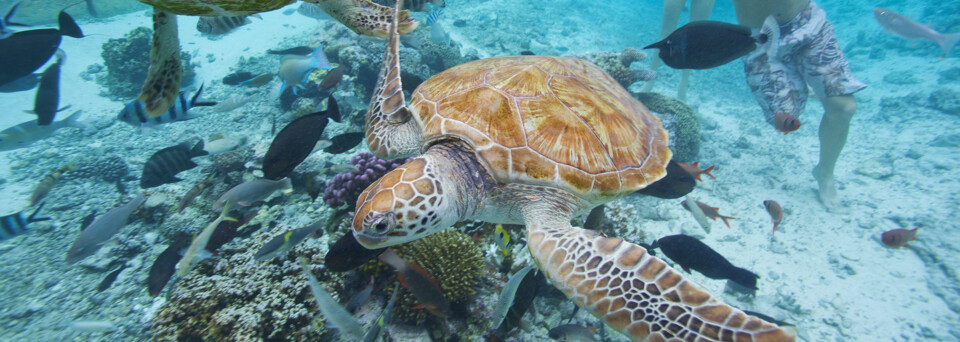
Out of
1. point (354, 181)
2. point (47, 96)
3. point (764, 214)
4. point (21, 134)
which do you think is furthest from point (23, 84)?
point (764, 214)

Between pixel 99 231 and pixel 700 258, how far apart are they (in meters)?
5.37

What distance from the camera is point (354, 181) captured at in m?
3.07

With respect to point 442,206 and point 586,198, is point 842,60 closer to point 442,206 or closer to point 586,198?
point 586,198

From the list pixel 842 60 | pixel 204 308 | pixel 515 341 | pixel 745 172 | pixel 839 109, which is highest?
pixel 842 60

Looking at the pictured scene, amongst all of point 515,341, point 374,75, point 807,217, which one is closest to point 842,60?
point 807,217

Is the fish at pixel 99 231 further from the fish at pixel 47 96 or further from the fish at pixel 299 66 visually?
the fish at pixel 47 96

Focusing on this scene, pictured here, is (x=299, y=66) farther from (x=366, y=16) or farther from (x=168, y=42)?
(x=168, y=42)

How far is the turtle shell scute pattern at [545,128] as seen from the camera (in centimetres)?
227

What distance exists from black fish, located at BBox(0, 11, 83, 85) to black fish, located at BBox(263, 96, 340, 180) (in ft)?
10.8

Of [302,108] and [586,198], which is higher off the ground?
[586,198]

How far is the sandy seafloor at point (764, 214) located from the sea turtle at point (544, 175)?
1.05 metres

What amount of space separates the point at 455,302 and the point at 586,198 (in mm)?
1267

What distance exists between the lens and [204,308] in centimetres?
218

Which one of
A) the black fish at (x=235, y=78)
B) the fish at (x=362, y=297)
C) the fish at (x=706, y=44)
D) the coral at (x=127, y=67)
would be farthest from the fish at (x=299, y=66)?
the coral at (x=127, y=67)
